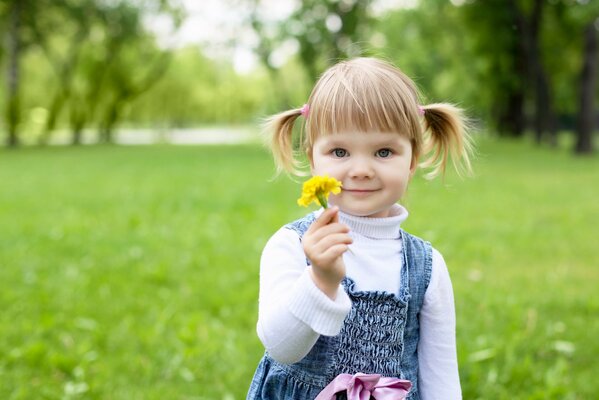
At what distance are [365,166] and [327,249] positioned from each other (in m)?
0.29

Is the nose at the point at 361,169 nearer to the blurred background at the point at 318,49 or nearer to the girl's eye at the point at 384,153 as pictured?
the girl's eye at the point at 384,153

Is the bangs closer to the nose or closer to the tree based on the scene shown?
the nose

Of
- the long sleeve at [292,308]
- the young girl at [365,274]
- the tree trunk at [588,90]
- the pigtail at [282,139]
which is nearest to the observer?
the long sleeve at [292,308]

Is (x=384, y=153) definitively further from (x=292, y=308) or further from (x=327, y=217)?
(x=292, y=308)

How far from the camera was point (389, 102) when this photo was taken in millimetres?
1738

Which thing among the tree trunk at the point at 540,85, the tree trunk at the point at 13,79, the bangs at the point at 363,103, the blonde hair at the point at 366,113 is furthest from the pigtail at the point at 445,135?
the tree trunk at the point at 13,79

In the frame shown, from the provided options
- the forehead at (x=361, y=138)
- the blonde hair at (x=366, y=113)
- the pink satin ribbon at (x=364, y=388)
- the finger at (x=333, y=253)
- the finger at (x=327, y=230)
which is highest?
the blonde hair at (x=366, y=113)

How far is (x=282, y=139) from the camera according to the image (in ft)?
6.57

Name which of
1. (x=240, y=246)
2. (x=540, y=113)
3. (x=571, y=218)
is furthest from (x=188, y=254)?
(x=540, y=113)

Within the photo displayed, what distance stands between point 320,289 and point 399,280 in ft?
1.13

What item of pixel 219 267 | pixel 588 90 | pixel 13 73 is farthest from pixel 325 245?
pixel 13 73

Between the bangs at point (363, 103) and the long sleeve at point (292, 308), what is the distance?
318mm

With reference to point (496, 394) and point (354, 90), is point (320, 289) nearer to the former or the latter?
point (354, 90)

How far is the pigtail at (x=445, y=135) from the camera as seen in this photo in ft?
6.54
